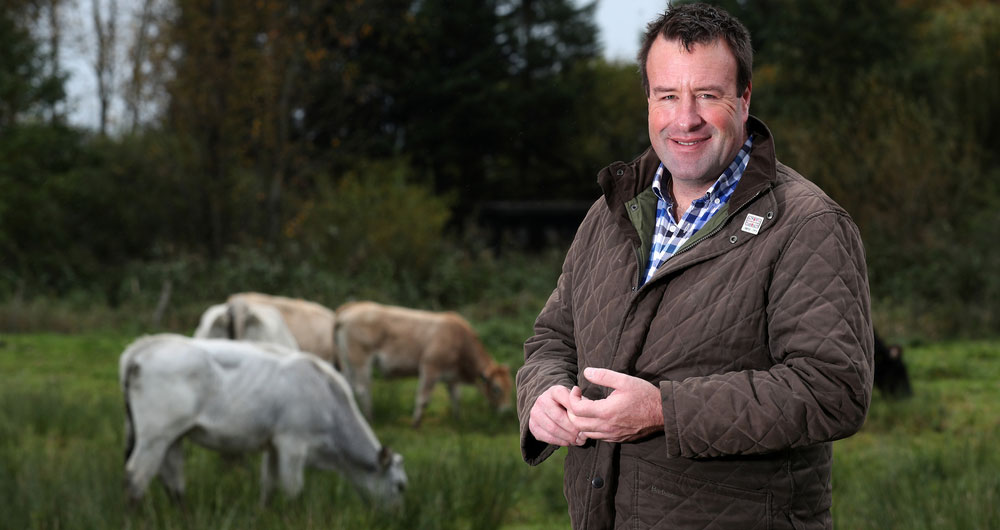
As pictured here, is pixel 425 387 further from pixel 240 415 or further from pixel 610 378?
pixel 610 378

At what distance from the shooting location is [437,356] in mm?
11977

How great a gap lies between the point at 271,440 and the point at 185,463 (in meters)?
0.89

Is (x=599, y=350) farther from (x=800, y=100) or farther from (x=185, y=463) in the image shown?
(x=800, y=100)

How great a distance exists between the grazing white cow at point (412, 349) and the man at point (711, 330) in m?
9.25

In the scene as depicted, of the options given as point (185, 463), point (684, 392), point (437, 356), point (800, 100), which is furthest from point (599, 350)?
point (800, 100)

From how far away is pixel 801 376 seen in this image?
2.15 metres

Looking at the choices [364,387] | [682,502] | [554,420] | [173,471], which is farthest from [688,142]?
[364,387]

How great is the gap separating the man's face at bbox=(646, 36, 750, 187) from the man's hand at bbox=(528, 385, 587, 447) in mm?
583

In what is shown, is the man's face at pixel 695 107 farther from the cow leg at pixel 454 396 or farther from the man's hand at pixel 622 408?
the cow leg at pixel 454 396

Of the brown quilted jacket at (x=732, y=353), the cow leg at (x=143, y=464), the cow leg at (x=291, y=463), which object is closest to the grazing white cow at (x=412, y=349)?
the cow leg at (x=291, y=463)

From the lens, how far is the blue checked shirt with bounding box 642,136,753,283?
2443 mm

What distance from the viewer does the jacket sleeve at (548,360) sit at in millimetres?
2627

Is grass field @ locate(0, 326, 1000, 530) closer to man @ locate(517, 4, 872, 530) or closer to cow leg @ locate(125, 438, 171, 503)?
cow leg @ locate(125, 438, 171, 503)

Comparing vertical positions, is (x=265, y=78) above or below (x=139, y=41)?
below
